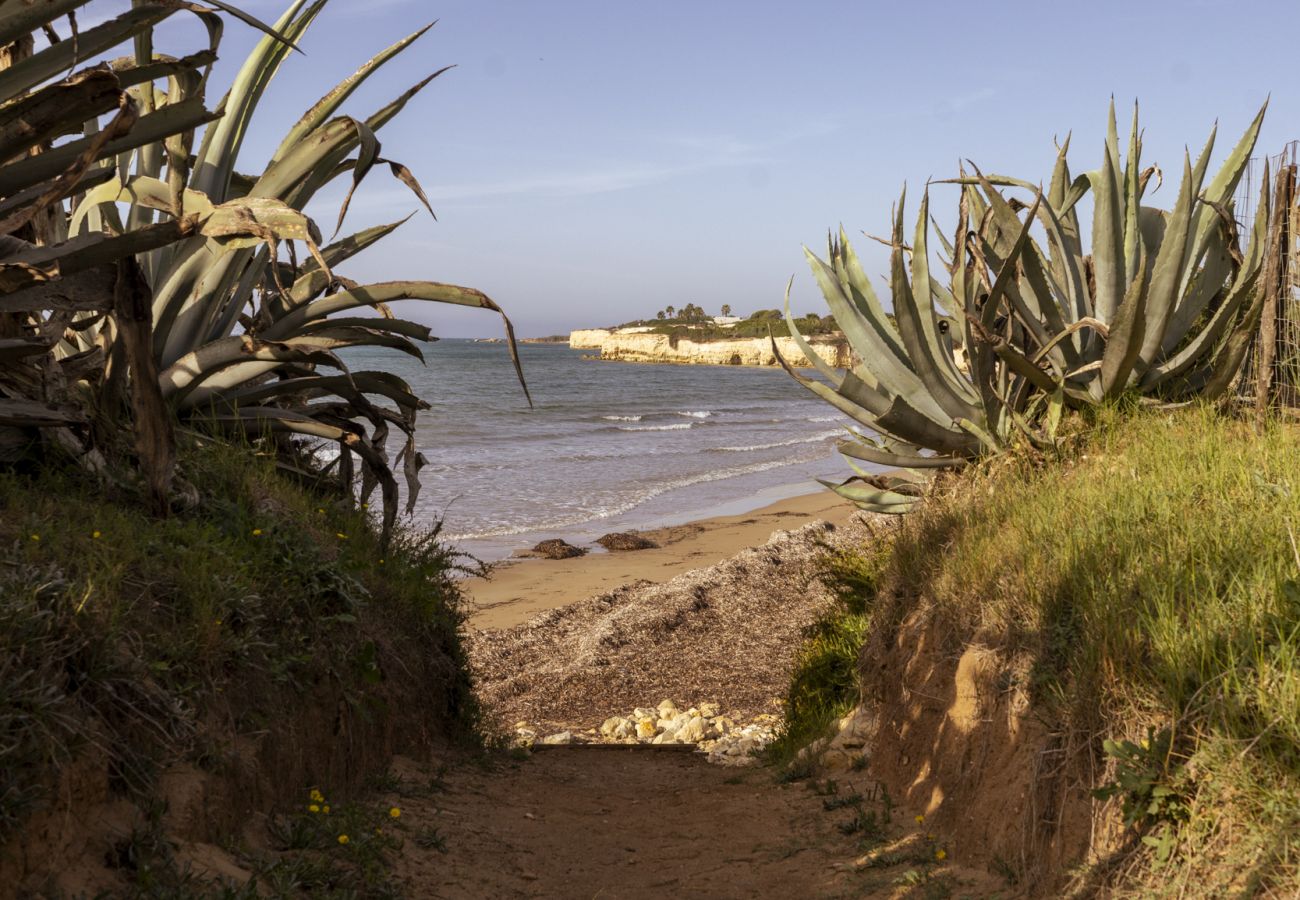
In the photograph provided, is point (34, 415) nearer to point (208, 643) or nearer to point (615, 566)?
point (208, 643)

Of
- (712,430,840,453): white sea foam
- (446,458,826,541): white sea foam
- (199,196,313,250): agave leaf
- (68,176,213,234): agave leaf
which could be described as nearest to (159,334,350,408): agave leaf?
(68,176,213,234): agave leaf

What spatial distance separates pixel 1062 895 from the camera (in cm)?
330

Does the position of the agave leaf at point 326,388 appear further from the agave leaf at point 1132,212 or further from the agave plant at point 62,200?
the agave leaf at point 1132,212

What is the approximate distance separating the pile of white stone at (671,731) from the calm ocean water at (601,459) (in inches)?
179

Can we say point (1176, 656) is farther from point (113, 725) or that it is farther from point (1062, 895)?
point (113, 725)

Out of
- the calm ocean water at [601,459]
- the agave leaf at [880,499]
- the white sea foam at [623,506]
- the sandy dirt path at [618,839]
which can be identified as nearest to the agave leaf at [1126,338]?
the agave leaf at [880,499]

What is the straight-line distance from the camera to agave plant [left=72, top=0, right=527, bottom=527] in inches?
200

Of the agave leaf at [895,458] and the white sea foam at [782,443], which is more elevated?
the agave leaf at [895,458]

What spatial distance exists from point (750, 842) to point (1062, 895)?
69.8 inches

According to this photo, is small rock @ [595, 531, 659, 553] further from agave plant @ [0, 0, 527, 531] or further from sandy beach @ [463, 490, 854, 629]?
agave plant @ [0, 0, 527, 531]

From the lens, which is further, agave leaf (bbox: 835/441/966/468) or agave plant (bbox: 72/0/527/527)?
agave leaf (bbox: 835/441/966/468)

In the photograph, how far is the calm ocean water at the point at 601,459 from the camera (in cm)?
1895

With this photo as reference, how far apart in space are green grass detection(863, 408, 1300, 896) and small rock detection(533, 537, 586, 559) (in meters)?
10.2

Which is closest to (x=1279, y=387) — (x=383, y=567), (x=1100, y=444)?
(x=1100, y=444)
